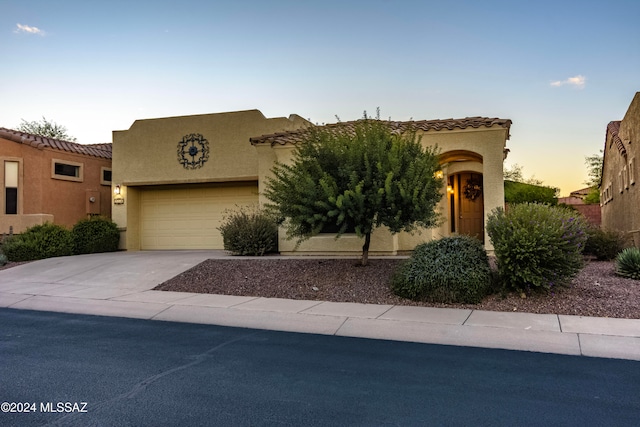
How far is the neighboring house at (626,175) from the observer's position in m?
14.6

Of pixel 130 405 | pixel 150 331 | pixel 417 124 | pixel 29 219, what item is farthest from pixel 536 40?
pixel 29 219

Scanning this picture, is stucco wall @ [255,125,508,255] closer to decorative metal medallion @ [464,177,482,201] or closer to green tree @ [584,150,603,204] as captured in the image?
decorative metal medallion @ [464,177,482,201]

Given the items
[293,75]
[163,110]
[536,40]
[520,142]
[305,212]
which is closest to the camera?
[305,212]

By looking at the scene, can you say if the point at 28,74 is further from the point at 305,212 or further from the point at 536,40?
the point at 536,40

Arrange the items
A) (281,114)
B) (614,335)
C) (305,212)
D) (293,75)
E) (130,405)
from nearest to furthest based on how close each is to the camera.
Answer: (130,405) < (614,335) < (305,212) < (293,75) < (281,114)

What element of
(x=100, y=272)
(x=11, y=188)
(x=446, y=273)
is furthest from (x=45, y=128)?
(x=446, y=273)

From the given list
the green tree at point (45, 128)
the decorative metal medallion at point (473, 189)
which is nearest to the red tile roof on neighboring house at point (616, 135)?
the decorative metal medallion at point (473, 189)

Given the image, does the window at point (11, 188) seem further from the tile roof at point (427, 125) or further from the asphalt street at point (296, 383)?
the asphalt street at point (296, 383)

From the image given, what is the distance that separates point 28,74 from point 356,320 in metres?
16.1

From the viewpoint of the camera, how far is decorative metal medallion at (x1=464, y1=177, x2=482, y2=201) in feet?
59.9

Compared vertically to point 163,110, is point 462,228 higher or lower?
lower

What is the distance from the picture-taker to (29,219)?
1864 cm

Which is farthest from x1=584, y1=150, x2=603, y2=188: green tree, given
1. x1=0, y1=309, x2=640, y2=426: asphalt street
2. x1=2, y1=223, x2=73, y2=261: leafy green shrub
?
x1=0, y1=309, x2=640, y2=426: asphalt street

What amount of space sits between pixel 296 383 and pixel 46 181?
60.9ft
